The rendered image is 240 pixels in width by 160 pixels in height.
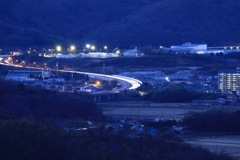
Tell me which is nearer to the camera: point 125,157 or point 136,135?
point 125,157

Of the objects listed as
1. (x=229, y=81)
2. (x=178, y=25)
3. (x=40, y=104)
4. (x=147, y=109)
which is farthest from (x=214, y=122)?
(x=178, y=25)

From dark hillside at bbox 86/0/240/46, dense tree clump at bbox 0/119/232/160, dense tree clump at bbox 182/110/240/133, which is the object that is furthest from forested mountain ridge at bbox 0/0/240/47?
dense tree clump at bbox 0/119/232/160

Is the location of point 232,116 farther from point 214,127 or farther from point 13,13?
point 13,13

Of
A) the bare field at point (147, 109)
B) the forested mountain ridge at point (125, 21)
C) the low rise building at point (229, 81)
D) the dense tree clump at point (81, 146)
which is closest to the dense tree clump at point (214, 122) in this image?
the bare field at point (147, 109)

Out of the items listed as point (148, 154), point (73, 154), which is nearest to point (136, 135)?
point (148, 154)

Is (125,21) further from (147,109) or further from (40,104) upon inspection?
(40,104)

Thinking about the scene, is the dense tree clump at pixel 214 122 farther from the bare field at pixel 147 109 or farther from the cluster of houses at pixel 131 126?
the bare field at pixel 147 109
